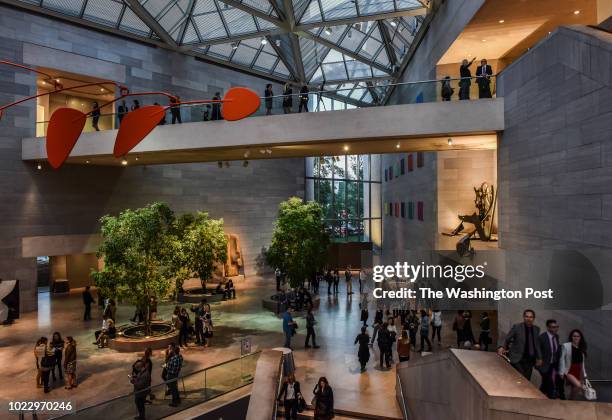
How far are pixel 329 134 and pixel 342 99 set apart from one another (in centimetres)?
268

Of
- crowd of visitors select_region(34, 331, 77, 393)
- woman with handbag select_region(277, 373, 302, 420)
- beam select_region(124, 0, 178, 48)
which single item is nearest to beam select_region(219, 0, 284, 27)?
beam select_region(124, 0, 178, 48)

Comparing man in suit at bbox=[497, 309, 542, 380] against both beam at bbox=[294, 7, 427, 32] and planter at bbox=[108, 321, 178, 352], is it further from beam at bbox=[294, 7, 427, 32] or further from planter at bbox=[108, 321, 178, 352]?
beam at bbox=[294, 7, 427, 32]

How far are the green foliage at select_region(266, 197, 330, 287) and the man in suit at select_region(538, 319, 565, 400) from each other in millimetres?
14866

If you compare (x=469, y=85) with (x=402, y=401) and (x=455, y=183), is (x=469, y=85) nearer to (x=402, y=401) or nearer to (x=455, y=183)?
(x=455, y=183)

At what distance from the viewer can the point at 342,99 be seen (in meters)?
17.7

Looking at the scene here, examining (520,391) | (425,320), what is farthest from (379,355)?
(520,391)

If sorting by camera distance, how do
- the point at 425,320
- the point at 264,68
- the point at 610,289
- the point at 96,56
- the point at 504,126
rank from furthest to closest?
the point at 264,68
the point at 96,56
the point at 425,320
the point at 504,126
the point at 610,289

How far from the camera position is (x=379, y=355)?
49.1ft

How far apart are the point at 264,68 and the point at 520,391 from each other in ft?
92.6

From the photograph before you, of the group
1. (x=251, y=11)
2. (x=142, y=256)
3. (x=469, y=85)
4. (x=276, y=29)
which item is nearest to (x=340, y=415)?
(x=142, y=256)

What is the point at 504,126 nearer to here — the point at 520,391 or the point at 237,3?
the point at 520,391

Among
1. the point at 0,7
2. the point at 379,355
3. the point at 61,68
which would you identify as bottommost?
the point at 379,355

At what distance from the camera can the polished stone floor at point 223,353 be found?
38.8 ft

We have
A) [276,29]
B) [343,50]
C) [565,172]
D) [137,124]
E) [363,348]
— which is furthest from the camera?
[343,50]
